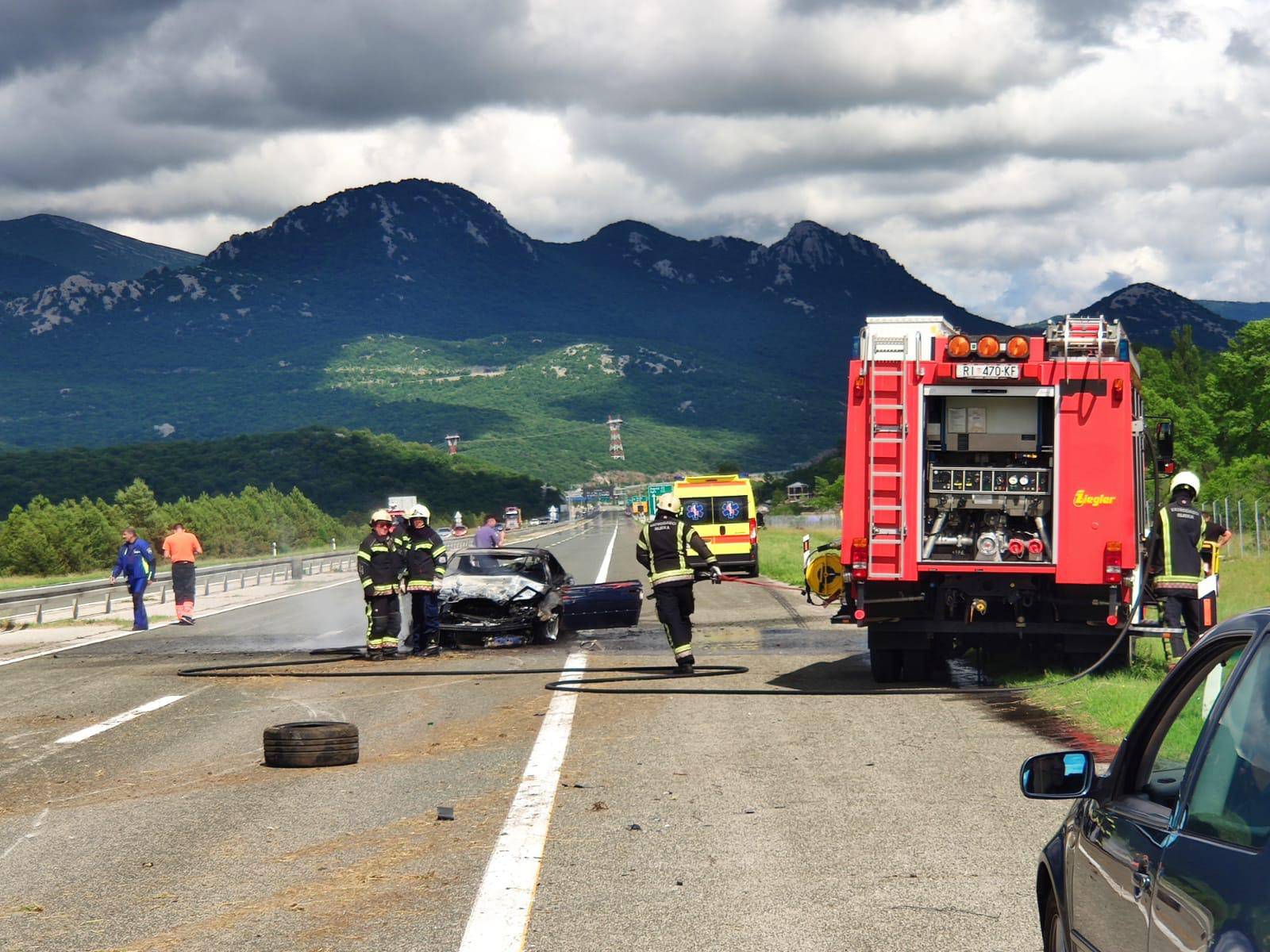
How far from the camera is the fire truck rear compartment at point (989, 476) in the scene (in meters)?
13.8

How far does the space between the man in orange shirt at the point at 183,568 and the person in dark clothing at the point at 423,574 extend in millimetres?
8427

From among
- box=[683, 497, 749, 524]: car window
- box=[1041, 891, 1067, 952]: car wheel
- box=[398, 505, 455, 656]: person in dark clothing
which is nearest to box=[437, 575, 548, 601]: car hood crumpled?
box=[398, 505, 455, 656]: person in dark clothing

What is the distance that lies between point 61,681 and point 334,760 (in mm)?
7568

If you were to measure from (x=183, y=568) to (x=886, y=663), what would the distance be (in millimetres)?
15781

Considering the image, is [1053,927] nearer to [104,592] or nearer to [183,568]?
[183,568]

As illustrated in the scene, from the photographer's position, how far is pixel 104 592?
34.9 metres

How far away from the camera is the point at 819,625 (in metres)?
21.9

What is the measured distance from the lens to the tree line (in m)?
74.3

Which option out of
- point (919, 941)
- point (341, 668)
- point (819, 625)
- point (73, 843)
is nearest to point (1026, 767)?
point (919, 941)

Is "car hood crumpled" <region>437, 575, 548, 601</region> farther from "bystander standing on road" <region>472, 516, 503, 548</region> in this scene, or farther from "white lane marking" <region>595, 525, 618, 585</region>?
"bystander standing on road" <region>472, 516, 503, 548</region>

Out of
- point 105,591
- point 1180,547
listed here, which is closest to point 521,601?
point 1180,547

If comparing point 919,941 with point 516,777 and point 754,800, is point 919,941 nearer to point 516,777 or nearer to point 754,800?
point 754,800

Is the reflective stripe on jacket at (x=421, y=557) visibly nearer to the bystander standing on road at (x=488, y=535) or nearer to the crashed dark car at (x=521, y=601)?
the crashed dark car at (x=521, y=601)

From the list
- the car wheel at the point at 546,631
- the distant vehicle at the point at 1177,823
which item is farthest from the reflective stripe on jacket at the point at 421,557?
the distant vehicle at the point at 1177,823
